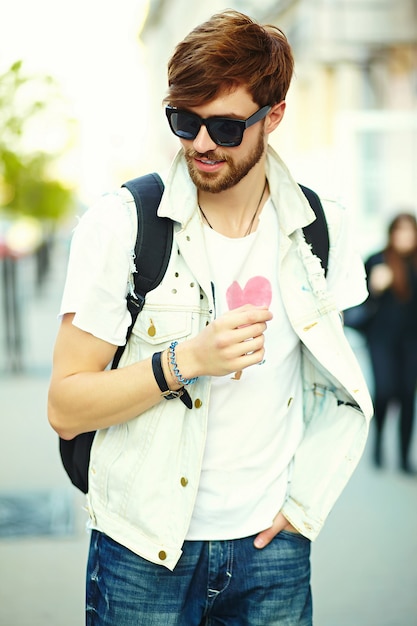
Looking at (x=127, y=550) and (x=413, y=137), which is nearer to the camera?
(x=127, y=550)

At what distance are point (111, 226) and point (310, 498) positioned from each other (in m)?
0.87

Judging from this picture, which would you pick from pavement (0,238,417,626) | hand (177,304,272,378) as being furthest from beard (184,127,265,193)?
pavement (0,238,417,626)

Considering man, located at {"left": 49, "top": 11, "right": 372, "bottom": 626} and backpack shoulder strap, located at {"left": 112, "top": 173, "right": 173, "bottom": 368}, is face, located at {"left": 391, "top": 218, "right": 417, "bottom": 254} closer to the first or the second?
man, located at {"left": 49, "top": 11, "right": 372, "bottom": 626}

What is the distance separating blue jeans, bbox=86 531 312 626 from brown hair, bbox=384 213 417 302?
15.0ft

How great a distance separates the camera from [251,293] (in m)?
2.24

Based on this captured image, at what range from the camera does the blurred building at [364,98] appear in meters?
11.9

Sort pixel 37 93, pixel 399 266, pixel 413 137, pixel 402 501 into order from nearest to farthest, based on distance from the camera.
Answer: pixel 402 501 → pixel 399 266 → pixel 37 93 → pixel 413 137

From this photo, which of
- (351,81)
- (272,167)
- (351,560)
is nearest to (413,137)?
(351,81)

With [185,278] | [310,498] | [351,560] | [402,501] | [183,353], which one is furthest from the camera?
[402,501]

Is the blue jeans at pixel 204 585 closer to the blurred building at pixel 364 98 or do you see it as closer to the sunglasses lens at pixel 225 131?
the sunglasses lens at pixel 225 131

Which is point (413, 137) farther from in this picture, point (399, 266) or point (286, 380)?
point (286, 380)

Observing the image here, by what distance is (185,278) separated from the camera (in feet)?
6.98

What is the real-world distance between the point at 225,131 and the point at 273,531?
3.32 feet

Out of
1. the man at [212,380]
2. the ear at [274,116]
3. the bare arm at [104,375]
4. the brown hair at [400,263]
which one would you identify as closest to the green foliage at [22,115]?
the brown hair at [400,263]
